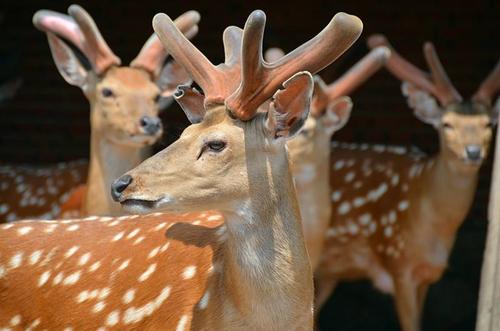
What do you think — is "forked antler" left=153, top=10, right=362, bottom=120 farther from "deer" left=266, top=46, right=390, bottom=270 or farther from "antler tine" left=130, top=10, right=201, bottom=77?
"antler tine" left=130, top=10, right=201, bottom=77

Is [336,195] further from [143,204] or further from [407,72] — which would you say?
[143,204]

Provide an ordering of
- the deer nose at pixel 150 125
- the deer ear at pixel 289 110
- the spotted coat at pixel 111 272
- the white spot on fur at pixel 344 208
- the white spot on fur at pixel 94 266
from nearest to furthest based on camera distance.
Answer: the deer ear at pixel 289 110 → the spotted coat at pixel 111 272 → the white spot on fur at pixel 94 266 → the deer nose at pixel 150 125 → the white spot on fur at pixel 344 208

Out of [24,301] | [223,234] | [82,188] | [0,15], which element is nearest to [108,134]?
[82,188]

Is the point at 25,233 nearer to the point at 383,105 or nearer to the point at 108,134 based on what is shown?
the point at 108,134

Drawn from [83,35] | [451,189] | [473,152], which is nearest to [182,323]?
[83,35]

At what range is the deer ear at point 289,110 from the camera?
3537 millimetres

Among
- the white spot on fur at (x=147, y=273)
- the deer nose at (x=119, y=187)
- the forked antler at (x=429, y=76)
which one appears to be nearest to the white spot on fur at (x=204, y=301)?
the white spot on fur at (x=147, y=273)

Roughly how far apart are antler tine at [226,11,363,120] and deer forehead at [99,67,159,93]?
2.14 meters

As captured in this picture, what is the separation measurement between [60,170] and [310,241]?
225 cm

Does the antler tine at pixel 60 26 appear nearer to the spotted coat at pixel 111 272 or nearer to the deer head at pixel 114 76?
the deer head at pixel 114 76

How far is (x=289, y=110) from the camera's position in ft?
11.8

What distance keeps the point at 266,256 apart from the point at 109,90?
7.60ft

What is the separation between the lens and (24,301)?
415 cm

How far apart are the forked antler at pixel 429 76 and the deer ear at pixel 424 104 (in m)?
0.04
